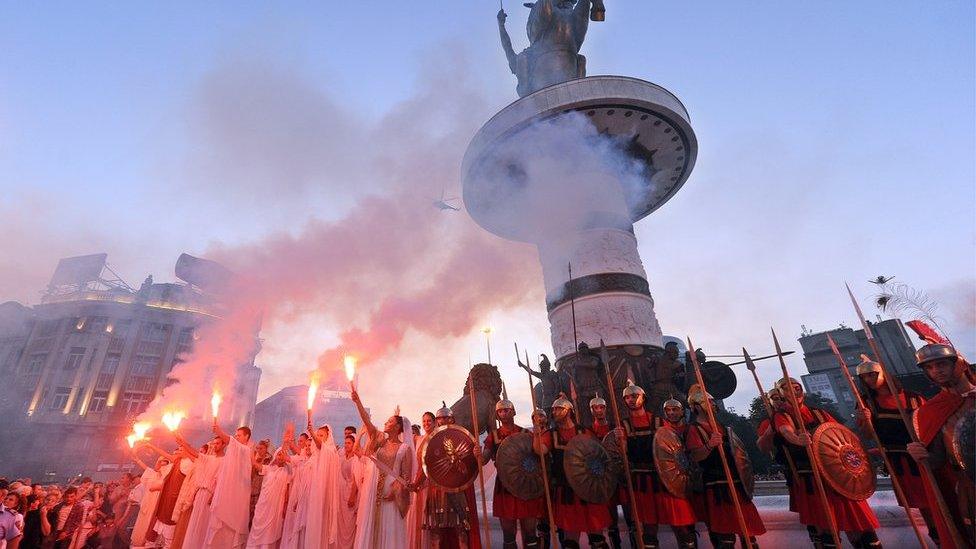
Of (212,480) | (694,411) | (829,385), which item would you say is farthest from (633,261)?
(829,385)

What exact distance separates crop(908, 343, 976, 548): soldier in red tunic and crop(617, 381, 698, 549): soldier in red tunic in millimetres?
2266

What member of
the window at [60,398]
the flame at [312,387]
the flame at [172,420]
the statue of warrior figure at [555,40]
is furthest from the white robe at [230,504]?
the window at [60,398]

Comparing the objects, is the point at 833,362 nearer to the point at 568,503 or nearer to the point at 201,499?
the point at 568,503

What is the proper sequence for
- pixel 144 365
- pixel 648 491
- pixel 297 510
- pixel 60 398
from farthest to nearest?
pixel 144 365, pixel 60 398, pixel 297 510, pixel 648 491

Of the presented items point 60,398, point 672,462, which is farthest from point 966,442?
point 60,398

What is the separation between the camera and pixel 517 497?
5887mm

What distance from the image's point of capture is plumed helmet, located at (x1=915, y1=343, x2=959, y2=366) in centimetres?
359

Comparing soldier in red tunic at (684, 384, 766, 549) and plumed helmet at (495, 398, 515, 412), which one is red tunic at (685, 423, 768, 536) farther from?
plumed helmet at (495, 398, 515, 412)

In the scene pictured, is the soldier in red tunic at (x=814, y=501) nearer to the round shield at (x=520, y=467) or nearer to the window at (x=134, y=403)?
the round shield at (x=520, y=467)

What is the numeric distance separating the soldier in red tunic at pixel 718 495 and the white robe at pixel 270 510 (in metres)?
6.84

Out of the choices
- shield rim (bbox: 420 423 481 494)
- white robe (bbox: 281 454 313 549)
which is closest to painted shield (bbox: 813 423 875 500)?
shield rim (bbox: 420 423 481 494)

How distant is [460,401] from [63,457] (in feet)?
133

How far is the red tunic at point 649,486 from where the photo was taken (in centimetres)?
516

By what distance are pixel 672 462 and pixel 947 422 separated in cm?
257
